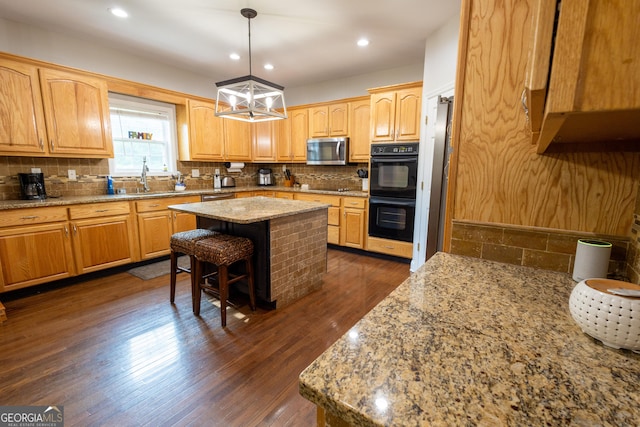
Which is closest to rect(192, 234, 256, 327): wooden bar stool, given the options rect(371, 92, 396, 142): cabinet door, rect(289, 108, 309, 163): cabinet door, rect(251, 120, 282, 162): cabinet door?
rect(371, 92, 396, 142): cabinet door

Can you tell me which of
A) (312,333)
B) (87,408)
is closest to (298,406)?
(312,333)

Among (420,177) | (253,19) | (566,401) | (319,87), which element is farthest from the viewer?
(319,87)

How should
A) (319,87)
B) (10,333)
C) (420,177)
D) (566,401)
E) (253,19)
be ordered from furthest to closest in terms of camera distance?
(319,87) < (420,177) < (253,19) < (10,333) < (566,401)

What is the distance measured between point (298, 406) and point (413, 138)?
307cm

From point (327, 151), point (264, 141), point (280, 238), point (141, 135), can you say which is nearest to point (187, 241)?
point (280, 238)

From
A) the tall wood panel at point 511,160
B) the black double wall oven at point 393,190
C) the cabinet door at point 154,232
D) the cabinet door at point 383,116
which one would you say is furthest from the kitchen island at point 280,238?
the cabinet door at point 383,116

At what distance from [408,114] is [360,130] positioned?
2.76 feet

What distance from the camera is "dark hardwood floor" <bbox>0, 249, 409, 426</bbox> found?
1.48m

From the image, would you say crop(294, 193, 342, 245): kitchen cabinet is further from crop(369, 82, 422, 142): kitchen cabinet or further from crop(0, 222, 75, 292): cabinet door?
crop(0, 222, 75, 292): cabinet door

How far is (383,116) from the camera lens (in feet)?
12.1

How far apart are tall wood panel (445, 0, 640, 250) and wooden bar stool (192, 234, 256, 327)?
1.65 metres

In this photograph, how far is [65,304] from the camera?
8.33 ft

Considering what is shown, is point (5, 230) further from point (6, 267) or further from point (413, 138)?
point (413, 138)

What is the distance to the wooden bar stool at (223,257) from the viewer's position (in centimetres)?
213
